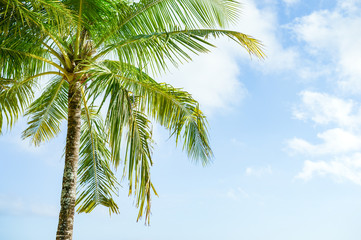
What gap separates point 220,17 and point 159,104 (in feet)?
5.97

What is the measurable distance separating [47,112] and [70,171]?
9.65 ft

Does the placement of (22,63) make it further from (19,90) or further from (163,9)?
(163,9)

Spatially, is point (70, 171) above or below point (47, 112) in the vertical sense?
below

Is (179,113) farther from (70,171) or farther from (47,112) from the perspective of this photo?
(47,112)

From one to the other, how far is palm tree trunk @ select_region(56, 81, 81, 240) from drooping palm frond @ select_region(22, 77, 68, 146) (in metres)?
1.74

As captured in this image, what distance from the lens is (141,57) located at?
682cm

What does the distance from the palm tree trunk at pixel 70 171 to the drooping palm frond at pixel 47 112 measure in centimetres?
174

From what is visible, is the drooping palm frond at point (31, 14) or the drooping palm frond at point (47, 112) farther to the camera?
the drooping palm frond at point (47, 112)

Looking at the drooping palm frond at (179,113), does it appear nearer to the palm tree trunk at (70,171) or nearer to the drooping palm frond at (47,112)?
the palm tree trunk at (70,171)

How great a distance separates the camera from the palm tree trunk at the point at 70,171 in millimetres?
6609

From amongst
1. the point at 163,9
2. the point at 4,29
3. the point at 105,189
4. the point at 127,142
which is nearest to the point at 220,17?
the point at 163,9

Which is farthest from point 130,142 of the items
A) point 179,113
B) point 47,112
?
point 47,112

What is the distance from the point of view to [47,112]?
30.8 feet

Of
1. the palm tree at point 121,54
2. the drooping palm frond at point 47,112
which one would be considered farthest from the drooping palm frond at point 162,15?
the drooping palm frond at point 47,112
